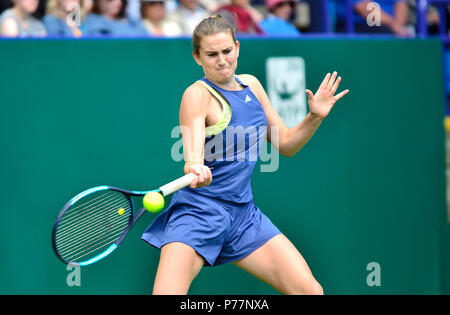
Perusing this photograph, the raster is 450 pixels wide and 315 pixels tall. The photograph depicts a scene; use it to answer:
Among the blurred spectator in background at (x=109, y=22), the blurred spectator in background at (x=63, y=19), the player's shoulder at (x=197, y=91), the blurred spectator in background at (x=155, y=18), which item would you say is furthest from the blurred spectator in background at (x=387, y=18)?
the player's shoulder at (x=197, y=91)

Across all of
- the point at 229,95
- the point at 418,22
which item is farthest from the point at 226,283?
the point at 418,22

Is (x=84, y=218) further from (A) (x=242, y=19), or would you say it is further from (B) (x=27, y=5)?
(A) (x=242, y=19)

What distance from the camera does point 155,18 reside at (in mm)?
5805

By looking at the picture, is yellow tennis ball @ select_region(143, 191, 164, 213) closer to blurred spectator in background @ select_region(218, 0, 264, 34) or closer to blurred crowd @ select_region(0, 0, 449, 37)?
blurred crowd @ select_region(0, 0, 449, 37)

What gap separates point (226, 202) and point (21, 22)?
2.56 m

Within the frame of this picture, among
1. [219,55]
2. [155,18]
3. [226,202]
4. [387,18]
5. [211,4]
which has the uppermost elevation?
[211,4]

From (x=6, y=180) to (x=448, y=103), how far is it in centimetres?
451

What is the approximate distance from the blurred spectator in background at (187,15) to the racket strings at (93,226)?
238cm

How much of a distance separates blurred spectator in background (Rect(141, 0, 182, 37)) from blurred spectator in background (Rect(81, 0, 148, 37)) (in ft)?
0.58

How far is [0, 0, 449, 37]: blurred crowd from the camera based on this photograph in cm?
527

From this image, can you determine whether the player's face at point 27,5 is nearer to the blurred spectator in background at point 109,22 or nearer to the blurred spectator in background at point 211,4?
the blurred spectator in background at point 109,22

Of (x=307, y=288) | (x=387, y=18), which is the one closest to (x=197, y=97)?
(x=307, y=288)

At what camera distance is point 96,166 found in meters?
4.94
